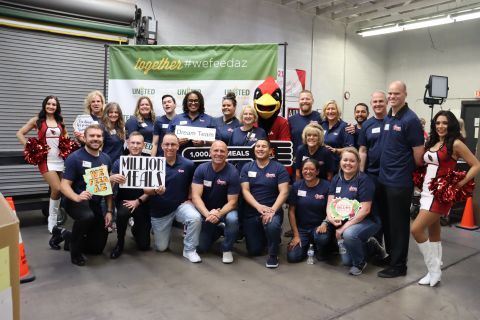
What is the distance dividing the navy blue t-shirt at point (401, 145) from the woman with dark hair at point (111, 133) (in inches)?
111

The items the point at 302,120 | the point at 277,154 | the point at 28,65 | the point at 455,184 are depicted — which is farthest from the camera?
the point at 28,65

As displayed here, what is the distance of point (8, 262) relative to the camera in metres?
0.77

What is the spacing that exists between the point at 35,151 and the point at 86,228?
4.41ft

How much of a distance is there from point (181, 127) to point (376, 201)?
211 cm

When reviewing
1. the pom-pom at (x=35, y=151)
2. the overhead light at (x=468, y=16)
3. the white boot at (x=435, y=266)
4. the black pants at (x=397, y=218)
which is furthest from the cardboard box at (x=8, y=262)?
the overhead light at (x=468, y=16)

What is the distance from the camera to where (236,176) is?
3.70 m

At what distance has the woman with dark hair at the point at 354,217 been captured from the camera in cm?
334

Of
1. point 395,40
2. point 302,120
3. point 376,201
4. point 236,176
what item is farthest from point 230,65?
point 395,40

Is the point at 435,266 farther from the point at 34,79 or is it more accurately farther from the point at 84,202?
the point at 34,79

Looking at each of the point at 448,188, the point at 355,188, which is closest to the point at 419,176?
the point at 448,188

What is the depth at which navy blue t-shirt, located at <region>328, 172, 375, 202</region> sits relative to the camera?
3402 millimetres

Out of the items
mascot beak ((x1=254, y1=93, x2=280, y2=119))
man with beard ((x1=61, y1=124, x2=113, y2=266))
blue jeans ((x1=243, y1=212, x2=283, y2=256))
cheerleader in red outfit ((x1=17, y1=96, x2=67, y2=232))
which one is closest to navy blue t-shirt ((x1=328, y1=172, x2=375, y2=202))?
blue jeans ((x1=243, y1=212, x2=283, y2=256))

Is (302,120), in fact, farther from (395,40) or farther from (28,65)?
(395,40)

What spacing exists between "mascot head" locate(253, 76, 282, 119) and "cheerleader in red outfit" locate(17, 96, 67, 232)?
7.27ft
